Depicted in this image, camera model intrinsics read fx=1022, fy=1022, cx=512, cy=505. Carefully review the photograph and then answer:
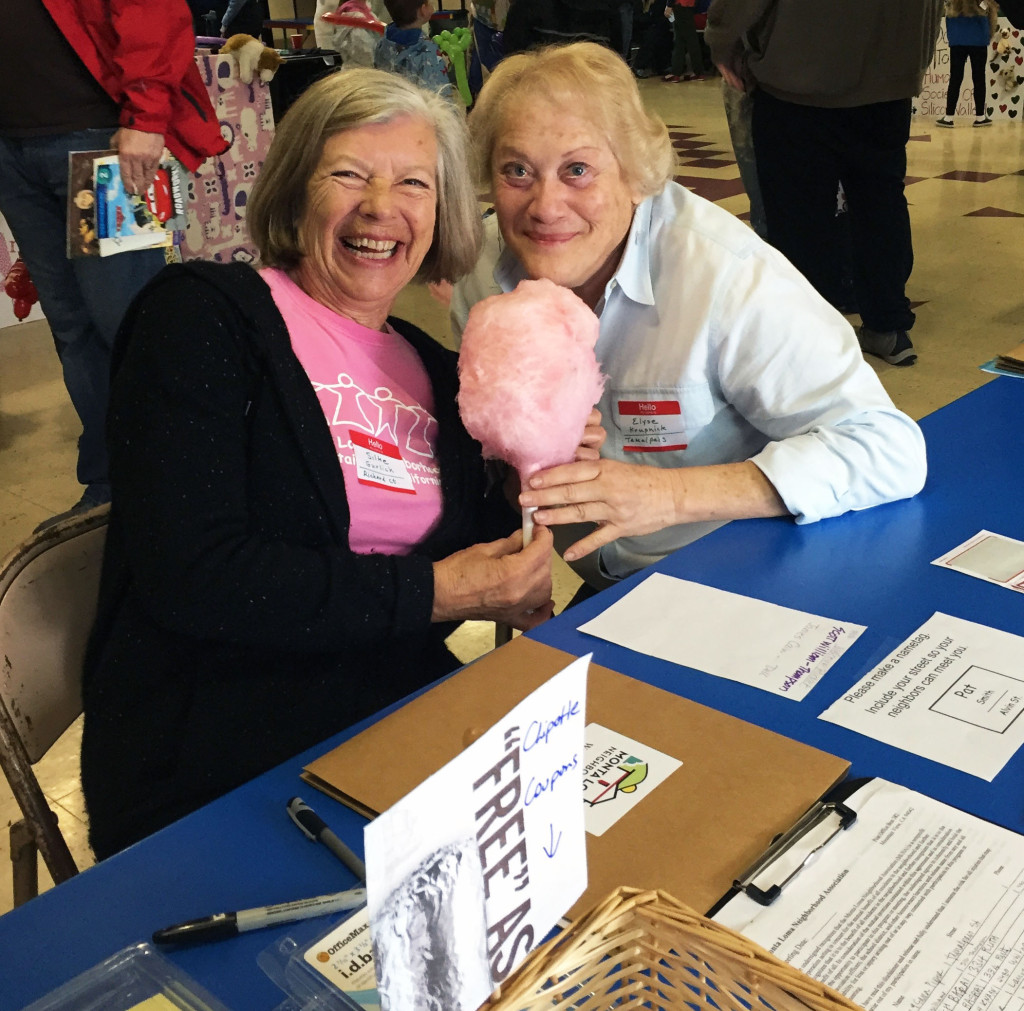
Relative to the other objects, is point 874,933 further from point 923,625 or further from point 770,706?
point 923,625

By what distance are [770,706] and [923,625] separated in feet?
0.88

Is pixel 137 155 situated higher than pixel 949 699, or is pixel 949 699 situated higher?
pixel 137 155

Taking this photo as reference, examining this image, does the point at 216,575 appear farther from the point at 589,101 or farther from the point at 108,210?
the point at 108,210

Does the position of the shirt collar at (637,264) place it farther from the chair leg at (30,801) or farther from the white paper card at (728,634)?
the chair leg at (30,801)

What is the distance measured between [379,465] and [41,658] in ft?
1.75

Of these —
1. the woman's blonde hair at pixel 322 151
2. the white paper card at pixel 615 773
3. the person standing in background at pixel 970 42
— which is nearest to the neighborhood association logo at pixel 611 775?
the white paper card at pixel 615 773

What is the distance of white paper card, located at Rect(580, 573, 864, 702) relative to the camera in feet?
3.87

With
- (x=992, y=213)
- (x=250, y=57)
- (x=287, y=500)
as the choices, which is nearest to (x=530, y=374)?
(x=287, y=500)

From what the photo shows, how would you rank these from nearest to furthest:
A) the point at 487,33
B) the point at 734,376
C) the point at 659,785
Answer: the point at 659,785 → the point at 734,376 → the point at 487,33

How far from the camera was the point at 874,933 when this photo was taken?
822mm

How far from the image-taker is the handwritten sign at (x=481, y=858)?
1.81ft

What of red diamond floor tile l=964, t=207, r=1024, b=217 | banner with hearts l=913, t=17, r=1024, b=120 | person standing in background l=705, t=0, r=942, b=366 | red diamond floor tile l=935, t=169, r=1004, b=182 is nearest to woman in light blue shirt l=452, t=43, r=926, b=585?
person standing in background l=705, t=0, r=942, b=366

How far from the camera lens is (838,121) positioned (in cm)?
403

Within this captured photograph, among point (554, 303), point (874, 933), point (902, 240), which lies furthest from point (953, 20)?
point (874, 933)
